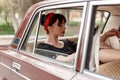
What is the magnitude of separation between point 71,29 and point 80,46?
1.43 metres

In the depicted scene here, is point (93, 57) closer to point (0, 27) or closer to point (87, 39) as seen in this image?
point (87, 39)

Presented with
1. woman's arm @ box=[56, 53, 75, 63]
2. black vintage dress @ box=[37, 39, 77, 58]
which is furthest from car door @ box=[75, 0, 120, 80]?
black vintage dress @ box=[37, 39, 77, 58]

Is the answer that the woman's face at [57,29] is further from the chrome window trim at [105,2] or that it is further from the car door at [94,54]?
the chrome window trim at [105,2]

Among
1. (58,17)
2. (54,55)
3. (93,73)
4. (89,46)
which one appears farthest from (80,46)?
(58,17)

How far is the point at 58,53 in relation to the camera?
311 cm

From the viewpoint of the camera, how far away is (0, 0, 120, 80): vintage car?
8.42ft

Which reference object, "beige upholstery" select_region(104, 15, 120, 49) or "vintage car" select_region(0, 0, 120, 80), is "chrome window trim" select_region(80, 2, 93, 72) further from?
"beige upholstery" select_region(104, 15, 120, 49)

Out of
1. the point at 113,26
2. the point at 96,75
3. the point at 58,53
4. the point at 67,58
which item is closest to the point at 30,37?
the point at 58,53

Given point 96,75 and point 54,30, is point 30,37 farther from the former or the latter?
point 96,75

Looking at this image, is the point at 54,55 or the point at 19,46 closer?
the point at 54,55

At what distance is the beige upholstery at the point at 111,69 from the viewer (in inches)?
101

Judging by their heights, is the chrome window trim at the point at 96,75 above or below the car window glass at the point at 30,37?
below

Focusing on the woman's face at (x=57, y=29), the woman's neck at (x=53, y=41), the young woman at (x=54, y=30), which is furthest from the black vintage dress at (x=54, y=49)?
the woman's face at (x=57, y=29)

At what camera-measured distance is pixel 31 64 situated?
3.10 meters
